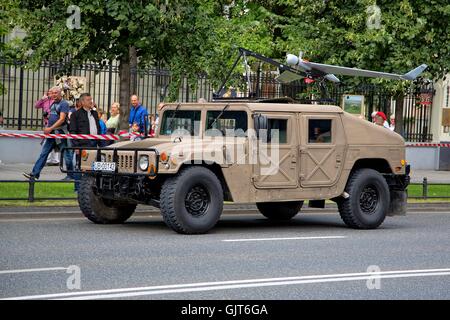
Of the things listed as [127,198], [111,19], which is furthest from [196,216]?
[111,19]

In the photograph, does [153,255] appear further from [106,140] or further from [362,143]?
[106,140]

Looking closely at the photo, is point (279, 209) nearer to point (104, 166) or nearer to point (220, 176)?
point (220, 176)

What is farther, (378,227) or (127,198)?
(378,227)

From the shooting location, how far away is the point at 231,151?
14.8 metres

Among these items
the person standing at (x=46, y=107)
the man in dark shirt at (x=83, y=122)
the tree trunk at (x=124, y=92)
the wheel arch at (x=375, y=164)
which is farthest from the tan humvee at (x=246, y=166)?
the person standing at (x=46, y=107)

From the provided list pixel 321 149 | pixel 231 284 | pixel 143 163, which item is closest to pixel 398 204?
pixel 321 149

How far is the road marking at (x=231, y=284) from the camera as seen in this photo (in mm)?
8961

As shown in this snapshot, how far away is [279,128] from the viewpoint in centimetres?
1545

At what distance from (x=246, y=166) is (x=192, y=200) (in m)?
1.07

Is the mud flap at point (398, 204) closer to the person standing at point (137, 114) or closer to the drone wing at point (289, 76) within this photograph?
the drone wing at point (289, 76)

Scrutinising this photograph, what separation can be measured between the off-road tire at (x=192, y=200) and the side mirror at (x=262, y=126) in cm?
102

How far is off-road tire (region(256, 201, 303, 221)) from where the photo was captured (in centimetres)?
1723

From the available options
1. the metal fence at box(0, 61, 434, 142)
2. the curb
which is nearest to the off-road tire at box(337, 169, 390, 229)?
the curb

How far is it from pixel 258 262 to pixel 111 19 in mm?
A: 10147
